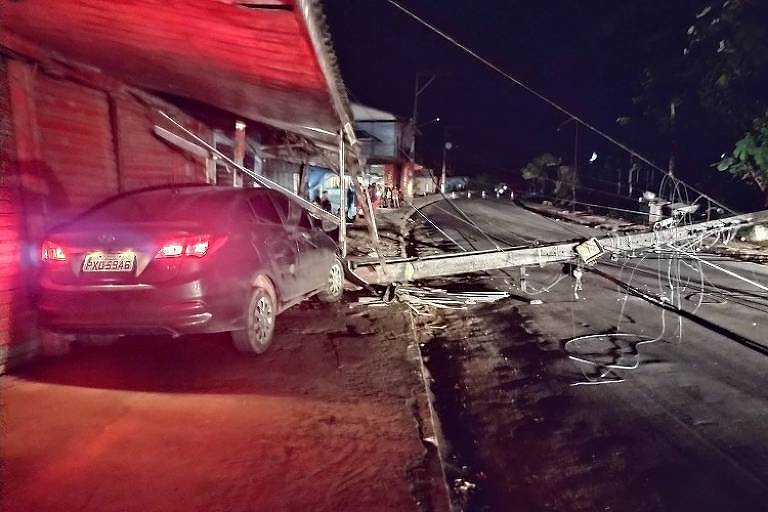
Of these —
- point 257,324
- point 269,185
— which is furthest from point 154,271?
point 269,185

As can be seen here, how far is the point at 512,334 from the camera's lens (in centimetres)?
685

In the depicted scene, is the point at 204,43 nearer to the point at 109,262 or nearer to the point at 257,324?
the point at 109,262

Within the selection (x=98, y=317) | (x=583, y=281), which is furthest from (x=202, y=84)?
(x=583, y=281)

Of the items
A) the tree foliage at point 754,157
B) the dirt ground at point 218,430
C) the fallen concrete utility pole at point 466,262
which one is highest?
the tree foliage at point 754,157

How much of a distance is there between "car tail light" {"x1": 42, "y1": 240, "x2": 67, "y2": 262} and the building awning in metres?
1.78

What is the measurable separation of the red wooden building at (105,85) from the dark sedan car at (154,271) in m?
0.54

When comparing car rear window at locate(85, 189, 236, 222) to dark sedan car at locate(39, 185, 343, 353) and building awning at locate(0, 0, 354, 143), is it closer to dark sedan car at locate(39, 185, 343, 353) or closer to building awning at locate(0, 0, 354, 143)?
dark sedan car at locate(39, 185, 343, 353)

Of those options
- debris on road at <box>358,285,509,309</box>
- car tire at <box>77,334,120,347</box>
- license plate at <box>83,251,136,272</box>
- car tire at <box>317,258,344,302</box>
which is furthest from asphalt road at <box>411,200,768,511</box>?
car tire at <box>77,334,120,347</box>

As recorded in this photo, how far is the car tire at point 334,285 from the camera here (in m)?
7.93

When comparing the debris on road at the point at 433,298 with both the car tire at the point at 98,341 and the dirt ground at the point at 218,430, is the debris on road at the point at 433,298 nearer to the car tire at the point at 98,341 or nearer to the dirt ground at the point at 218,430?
the dirt ground at the point at 218,430

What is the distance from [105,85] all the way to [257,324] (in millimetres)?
3569

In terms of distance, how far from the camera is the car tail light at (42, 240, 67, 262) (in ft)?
15.7

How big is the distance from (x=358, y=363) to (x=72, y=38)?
4021mm

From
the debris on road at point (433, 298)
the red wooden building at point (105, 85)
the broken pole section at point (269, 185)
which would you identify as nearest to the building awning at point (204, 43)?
the red wooden building at point (105, 85)
